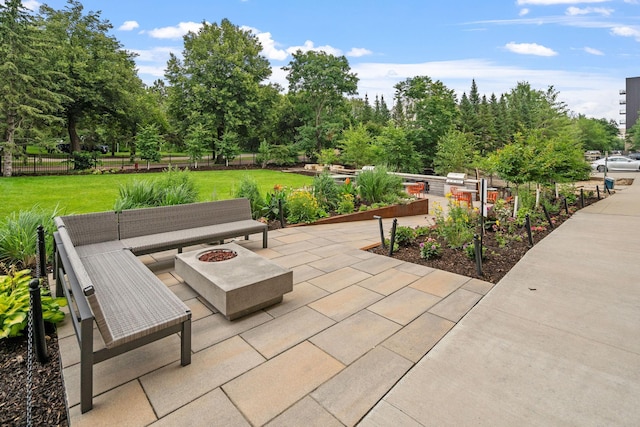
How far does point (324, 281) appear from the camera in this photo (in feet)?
13.2

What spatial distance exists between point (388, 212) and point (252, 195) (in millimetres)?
3977

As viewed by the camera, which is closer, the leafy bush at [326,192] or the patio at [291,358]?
the patio at [291,358]

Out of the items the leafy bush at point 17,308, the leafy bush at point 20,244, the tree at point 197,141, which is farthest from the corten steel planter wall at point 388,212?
the tree at point 197,141

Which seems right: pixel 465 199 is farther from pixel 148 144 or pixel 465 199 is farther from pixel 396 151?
pixel 148 144

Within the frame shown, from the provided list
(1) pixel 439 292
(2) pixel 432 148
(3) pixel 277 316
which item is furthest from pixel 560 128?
(3) pixel 277 316

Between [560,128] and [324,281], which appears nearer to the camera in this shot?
[324,281]

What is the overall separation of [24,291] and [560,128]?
31.5 meters

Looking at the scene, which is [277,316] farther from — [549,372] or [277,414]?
[549,372]

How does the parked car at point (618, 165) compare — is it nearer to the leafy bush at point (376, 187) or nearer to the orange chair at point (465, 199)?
the orange chair at point (465, 199)

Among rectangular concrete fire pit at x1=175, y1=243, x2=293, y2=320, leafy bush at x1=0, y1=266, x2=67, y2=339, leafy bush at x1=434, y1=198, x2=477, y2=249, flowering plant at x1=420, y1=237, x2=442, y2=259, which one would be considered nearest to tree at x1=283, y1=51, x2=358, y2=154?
leafy bush at x1=434, y1=198, x2=477, y2=249

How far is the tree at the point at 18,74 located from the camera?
14438 mm

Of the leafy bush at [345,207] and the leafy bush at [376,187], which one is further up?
the leafy bush at [376,187]

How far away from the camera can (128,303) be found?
2451 mm

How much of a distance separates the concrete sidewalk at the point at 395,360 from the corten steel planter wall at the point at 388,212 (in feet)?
11.8
